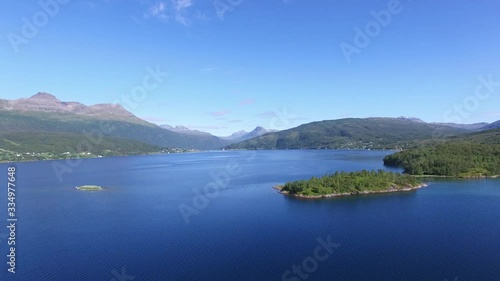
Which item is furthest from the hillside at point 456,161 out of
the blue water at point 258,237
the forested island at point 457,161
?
the blue water at point 258,237

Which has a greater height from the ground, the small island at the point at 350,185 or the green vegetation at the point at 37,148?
the green vegetation at the point at 37,148

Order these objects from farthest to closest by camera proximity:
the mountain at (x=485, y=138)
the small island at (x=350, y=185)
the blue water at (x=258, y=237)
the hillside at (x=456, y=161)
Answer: the mountain at (x=485, y=138) → the hillside at (x=456, y=161) → the small island at (x=350, y=185) → the blue water at (x=258, y=237)

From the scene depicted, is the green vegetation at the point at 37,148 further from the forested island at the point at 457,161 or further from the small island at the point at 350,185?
the forested island at the point at 457,161

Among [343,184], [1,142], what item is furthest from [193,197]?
[1,142]

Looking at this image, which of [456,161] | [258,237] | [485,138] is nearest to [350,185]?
[258,237]

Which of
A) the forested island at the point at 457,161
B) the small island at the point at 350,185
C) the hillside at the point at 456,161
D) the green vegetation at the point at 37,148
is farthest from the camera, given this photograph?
the green vegetation at the point at 37,148

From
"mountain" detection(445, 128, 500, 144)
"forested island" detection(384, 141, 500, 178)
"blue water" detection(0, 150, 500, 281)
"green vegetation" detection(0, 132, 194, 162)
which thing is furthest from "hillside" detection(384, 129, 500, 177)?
"green vegetation" detection(0, 132, 194, 162)

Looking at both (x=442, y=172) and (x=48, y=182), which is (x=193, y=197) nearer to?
(x=48, y=182)
